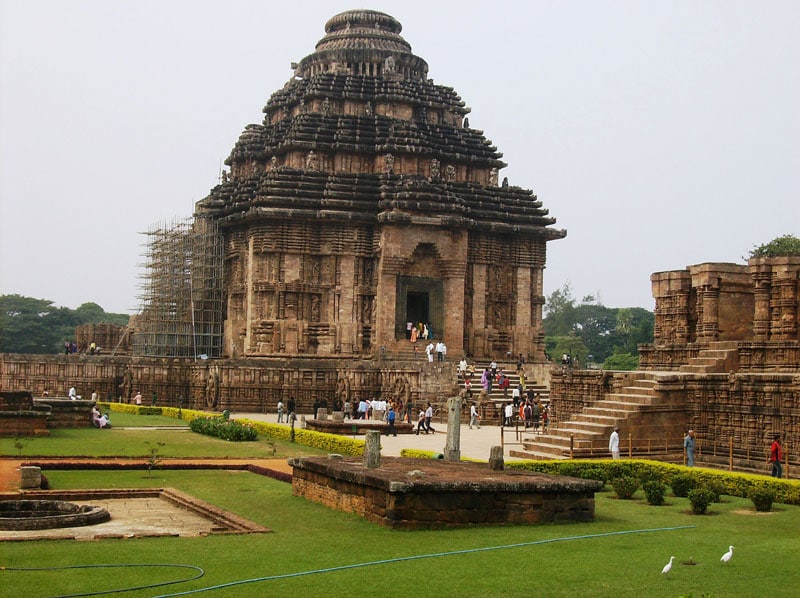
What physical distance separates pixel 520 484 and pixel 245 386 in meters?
26.6

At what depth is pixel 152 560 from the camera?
11.7 meters

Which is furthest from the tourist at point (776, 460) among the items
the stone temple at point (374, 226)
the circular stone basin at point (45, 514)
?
the stone temple at point (374, 226)

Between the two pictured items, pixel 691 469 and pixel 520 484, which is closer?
pixel 520 484

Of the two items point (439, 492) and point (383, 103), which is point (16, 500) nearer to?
point (439, 492)

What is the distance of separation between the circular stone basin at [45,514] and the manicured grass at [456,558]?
1.07 metres

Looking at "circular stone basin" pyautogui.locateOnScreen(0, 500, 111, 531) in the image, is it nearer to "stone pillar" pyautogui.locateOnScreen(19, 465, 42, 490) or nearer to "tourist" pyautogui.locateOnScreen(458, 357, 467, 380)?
"stone pillar" pyautogui.locateOnScreen(19, 465, 42, 490)

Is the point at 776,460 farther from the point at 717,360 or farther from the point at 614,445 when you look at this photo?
the point at 717,360

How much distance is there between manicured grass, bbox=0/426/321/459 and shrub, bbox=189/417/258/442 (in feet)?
0.78

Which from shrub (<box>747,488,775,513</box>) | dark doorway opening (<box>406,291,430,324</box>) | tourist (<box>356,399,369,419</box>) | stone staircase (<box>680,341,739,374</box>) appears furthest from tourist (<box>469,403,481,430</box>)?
shrub (<box>747,488,775,513</box>)

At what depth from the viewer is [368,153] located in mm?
45406

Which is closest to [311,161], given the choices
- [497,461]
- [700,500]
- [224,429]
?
[224,429]

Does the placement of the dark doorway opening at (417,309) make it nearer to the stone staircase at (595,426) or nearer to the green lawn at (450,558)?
the stone staircase at (595,426)

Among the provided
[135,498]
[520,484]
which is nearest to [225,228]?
[135,498]

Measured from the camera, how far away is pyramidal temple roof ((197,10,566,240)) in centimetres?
4294
